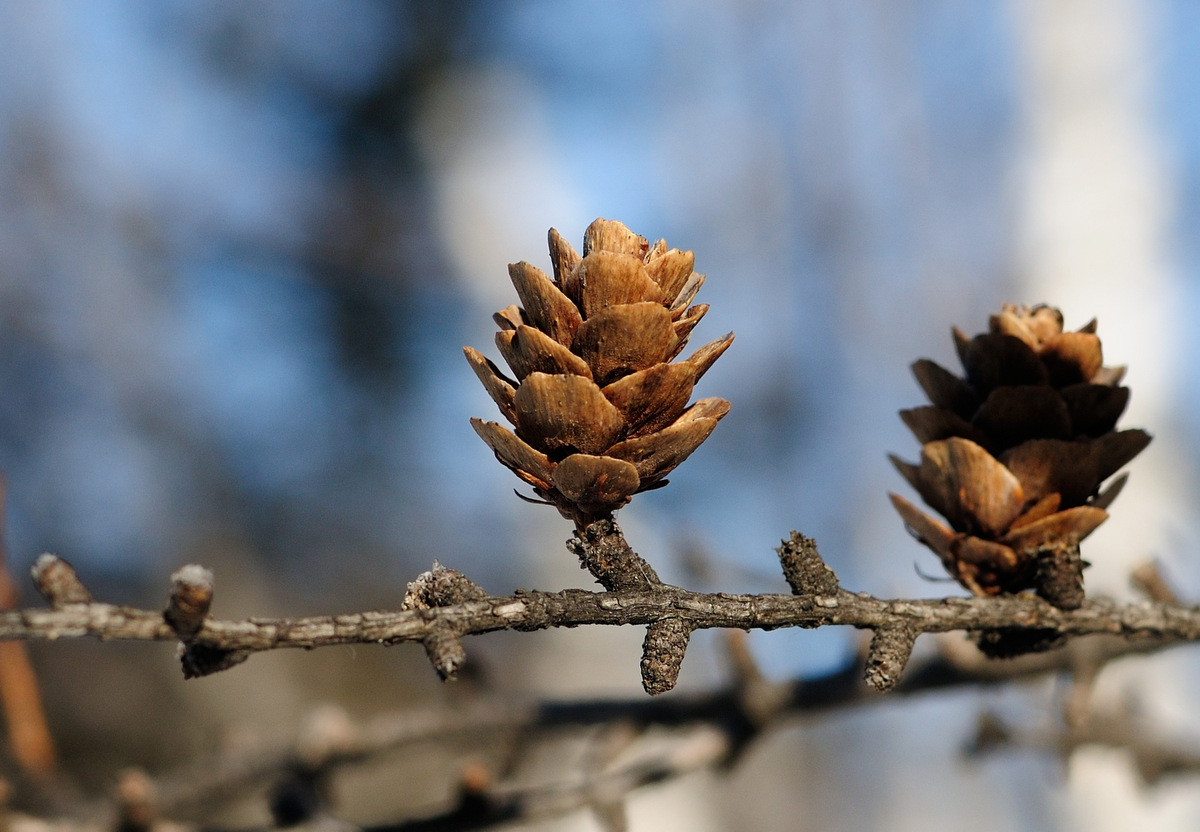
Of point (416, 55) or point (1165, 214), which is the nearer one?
point (1165, 214)

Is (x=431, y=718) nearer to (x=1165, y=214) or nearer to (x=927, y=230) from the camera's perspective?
(x=1165, y=214)

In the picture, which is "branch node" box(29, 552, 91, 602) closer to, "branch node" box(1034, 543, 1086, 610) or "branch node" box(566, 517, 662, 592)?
"branch node" box(566, 517, 662, 592)

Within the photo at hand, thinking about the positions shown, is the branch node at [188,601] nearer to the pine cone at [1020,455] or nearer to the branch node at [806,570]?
the branch node at [806,570]

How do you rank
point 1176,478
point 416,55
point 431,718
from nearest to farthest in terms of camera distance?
point 431,718 < point 1176,478 < point 416,55

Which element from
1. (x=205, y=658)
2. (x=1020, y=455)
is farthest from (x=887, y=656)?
(x=205, y=658)

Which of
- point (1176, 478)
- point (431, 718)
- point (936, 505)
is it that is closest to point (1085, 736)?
point (936, 505)

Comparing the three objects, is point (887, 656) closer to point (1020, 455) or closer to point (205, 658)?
point (1020, 455)

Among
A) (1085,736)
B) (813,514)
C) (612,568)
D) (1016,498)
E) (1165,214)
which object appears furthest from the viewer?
(813,514)
